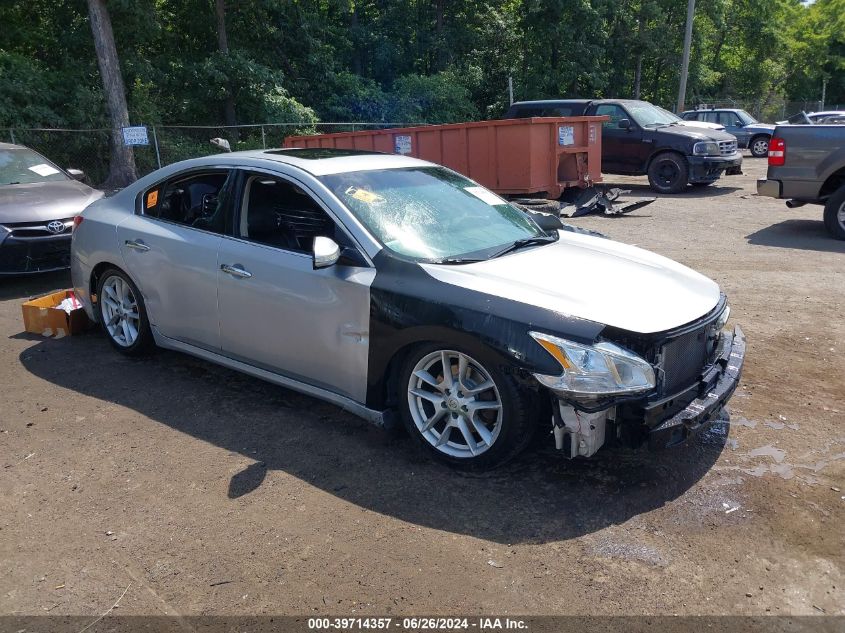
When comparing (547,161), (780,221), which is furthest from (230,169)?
(780,221)

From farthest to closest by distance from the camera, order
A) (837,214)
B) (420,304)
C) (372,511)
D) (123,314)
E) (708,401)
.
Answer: (837,214) < (123,314) < (420,304) < (708,401) < (372,511)

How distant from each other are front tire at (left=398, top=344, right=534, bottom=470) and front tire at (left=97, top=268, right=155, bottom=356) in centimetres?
245

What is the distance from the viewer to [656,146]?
49.4 feet

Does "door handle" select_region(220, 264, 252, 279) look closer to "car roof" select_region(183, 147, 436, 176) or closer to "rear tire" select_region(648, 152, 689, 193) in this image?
"car roof" select_region(183, 147, 436, 176)

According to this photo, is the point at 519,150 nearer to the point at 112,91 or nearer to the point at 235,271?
the point at 235,271

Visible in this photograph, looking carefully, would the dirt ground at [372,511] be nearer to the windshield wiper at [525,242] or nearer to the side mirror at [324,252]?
the side mirror at [324,252]

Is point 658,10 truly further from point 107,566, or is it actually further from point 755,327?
point 107,566

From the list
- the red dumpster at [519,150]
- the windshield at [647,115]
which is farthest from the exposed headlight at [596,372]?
the windshield at [647,115]

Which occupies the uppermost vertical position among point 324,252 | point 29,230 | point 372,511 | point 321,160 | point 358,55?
point 358,55

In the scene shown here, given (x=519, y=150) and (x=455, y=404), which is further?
(x=519, y=150)

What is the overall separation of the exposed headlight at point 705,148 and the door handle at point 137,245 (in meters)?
12.6

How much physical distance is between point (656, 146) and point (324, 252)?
13.0 m

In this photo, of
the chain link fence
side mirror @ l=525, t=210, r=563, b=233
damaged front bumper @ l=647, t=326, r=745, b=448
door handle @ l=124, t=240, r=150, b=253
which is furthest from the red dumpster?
damaged front bumper @ l=647, t=326, r=745, b=448

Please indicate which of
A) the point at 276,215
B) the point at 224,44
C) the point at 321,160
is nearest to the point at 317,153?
the point at 321,160
